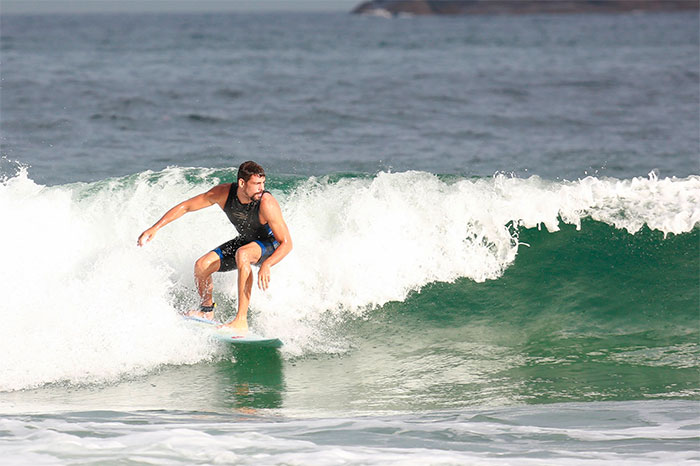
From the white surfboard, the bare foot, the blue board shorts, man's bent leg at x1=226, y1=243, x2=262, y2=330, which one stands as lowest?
the white surfboard

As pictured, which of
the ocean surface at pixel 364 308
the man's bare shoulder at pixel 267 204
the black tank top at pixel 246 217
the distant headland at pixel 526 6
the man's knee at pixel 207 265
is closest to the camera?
the ocean surface at pixel 364 308

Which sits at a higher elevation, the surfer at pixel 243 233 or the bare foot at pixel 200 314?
the surfer at pixel 243 233

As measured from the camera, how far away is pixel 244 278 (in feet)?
21.9

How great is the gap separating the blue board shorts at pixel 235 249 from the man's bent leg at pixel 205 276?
50 mm

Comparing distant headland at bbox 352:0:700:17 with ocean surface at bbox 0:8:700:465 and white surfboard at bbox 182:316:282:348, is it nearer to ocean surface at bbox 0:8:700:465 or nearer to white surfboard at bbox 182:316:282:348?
ocean surface at bbox 0:8:700:465

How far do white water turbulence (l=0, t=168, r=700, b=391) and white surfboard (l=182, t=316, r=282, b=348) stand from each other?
0.12 m

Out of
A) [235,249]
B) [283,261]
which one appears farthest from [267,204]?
[283,261]

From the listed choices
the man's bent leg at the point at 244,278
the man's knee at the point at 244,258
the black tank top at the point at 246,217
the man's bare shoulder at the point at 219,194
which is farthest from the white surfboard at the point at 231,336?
the man's bare shoulder at the point at 219,194

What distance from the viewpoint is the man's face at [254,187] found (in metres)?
6.55

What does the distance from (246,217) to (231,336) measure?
0.97m

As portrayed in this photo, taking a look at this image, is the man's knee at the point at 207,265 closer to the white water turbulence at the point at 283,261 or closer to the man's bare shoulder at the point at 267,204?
the white water turbulence at the point at 283,261

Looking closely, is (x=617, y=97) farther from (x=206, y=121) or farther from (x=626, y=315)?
(x=626, y=315)

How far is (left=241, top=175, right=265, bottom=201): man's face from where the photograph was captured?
6.55 metres

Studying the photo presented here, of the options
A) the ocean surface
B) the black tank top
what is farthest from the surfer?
the ocean surface
